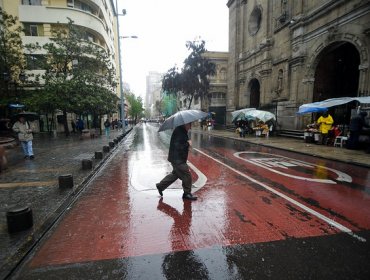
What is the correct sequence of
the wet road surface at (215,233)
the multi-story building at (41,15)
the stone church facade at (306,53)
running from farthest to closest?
the multi-story building at (41,15)
the stone church facade at (306,53)
the wet road surface at (215,233)

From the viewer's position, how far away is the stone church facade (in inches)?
596

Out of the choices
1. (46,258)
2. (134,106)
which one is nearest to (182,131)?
(46,258)

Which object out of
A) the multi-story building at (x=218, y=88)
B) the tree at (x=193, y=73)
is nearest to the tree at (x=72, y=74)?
the tree at (x=193, y=73)

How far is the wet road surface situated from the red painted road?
17 mm

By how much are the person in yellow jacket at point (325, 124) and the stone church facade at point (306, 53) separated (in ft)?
8.61

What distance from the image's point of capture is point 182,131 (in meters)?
5.17

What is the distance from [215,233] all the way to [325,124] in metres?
13.5

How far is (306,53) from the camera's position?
19.4m

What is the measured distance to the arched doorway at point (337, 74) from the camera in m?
19.6

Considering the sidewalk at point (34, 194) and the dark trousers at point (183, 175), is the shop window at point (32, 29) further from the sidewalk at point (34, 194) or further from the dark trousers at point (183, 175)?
the dark trousers at point (183, 175)

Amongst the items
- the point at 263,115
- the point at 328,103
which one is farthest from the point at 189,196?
the point at 263,115

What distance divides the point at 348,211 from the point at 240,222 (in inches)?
89.6

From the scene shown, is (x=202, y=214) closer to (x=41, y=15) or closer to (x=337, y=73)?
(x=337, y=73)

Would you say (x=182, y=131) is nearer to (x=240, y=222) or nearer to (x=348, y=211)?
(x=240, y=222)
